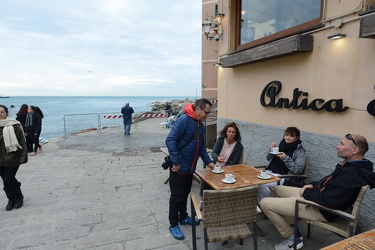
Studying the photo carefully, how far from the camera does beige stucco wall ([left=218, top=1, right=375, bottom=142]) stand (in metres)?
2.97

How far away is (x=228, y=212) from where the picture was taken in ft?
7.46

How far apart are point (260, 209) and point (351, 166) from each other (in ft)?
3.60

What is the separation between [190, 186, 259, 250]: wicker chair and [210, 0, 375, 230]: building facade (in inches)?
72.6

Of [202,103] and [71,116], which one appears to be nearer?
[202,103]

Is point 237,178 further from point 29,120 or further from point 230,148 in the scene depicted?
point 29,120

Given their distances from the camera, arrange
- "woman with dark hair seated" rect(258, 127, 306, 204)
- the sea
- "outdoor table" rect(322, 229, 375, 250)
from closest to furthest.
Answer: "outdoor table" rect(322, 229, 375, 250) → "woman with dark hair seated" rect(258, 127, 306, 204) → the sea

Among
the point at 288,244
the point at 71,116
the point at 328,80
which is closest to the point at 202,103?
the point at 288,244

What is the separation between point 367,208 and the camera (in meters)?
3.04

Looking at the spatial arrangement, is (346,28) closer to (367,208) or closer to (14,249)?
(367,208)

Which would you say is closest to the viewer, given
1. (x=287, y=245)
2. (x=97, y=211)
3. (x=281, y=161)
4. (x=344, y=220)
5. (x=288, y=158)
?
(x=344, y=220)

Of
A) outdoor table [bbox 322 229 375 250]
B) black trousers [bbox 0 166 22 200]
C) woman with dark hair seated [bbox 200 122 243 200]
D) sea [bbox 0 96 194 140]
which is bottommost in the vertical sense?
sea [bbox 0 96 194 140]

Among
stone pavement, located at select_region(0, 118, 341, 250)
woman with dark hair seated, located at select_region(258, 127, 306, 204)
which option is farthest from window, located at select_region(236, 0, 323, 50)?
stone pavement, located at select_region(0, 118, 341, 250)

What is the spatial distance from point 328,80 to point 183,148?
95.7 inches

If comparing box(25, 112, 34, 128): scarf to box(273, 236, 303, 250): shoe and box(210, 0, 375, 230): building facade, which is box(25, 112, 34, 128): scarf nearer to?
box(210, 0, 375, 230): building facade
